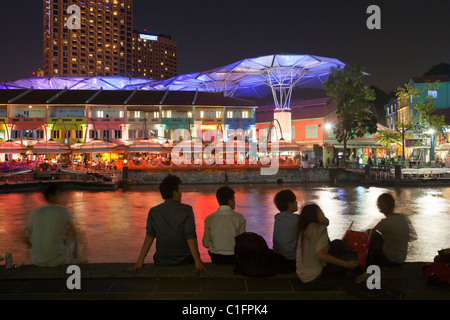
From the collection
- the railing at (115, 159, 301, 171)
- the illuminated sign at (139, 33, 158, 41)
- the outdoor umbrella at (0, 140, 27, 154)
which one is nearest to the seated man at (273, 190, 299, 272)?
the railing at (115, 159, 301, 171)

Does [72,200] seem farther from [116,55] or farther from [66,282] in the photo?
[116,55]

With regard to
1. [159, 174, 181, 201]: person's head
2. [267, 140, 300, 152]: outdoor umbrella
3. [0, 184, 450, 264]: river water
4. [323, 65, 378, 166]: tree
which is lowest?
[0, 184, 450, 264]: river water

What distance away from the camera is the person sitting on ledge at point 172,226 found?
219 inches

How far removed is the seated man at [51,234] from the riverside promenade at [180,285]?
17 centimetres

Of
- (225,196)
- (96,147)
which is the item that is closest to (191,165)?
(96,147)

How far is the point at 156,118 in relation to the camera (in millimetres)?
50969

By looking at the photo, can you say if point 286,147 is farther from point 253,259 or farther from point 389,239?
point 253,259

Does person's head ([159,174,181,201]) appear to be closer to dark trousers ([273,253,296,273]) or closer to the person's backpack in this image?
the person's backpack

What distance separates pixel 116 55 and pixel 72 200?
127 m

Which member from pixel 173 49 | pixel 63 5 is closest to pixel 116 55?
pixel 63 5

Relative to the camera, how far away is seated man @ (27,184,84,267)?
19.3 ft

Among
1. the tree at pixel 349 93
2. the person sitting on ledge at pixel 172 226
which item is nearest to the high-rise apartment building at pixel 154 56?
the tree at pixel 349 93

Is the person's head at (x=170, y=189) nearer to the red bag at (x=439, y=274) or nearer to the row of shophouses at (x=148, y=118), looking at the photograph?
the red bag at (x=439, y=274)

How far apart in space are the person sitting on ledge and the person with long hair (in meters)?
1.43
